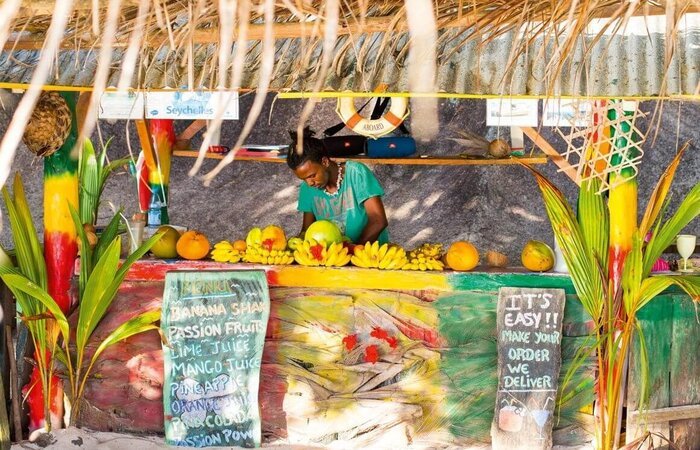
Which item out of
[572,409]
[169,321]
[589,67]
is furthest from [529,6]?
[169,321]

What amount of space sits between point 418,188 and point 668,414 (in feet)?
15.8

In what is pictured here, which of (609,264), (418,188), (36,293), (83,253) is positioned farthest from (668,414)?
(418,188)

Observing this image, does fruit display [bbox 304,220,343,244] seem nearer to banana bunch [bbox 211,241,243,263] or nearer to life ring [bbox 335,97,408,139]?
banana bunch [bbox 211,241,243,263]

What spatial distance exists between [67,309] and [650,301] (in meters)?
3.39

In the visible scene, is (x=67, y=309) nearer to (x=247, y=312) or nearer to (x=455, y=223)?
(x=247, y=312)

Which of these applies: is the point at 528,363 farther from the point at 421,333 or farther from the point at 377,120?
the point at 377,120

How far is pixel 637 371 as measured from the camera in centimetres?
533

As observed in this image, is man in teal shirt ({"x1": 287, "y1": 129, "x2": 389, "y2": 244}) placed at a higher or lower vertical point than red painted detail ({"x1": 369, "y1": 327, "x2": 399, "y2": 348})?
higher

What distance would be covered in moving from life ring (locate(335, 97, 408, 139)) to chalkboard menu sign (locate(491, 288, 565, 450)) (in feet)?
4.69

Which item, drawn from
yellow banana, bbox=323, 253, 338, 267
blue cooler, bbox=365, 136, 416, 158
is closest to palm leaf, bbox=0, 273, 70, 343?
yellow banana, bbox=323, 253, 338, 267

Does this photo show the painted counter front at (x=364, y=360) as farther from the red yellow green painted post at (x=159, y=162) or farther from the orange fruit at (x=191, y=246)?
the red yellow green painted post at (x=159, y=162)

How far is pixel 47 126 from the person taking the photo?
5.39 metres

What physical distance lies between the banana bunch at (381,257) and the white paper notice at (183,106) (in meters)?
1.14

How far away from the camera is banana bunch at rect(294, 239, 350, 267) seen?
221 inches
